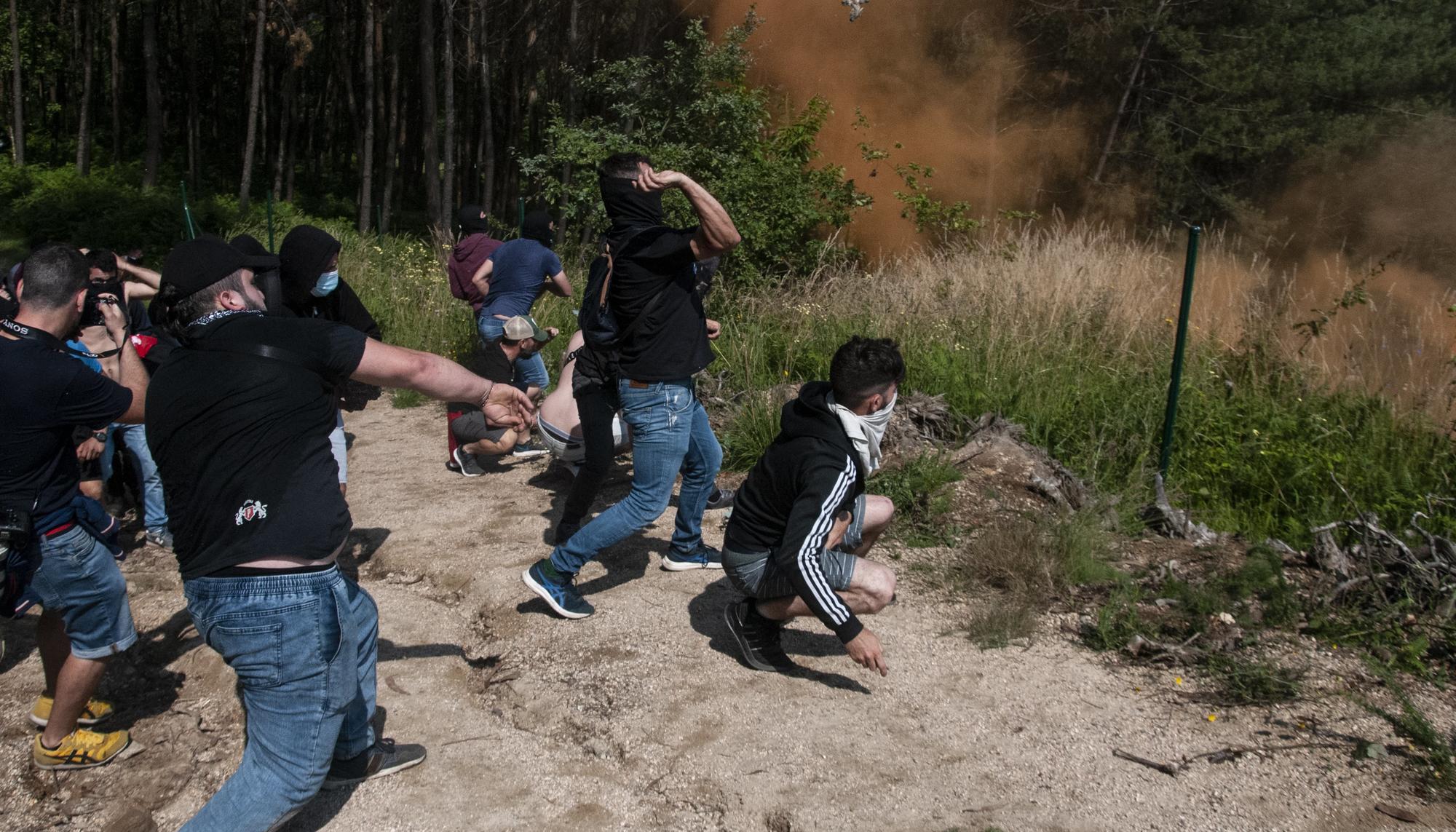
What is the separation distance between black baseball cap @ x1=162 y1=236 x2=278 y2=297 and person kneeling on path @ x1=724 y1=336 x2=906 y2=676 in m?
2.02

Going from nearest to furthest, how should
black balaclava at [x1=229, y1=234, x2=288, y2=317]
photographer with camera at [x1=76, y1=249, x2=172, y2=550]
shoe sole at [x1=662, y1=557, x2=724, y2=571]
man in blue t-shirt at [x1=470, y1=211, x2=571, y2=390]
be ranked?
black balaclava at [x1=229, y1=234, x2=288, y2=317] < shoe sole at [x1=662, y1=557, x2=724, y2=571] < photographer with camera at [x1=76, y1=249, x2=172, y2=550] < man in blue t-shirt at [x1=470, y1=211, x2=571, y2=390]

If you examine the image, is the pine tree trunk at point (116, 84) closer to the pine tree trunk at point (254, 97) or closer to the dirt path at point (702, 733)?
the pine tree trunk at point (254, 97)

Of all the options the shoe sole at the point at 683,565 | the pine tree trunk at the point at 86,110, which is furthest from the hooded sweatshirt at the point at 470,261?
the pine tree trunk at the point at 86,110

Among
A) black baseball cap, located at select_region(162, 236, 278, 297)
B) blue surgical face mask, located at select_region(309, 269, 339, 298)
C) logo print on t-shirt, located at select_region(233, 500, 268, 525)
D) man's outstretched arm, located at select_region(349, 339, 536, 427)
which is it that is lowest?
logo print on t-shirt, located at select_region(233, 500, 268, 525)

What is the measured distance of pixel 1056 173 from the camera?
21.6m

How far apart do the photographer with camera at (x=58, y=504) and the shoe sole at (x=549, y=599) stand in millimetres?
1610

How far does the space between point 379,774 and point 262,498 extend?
1347 mm

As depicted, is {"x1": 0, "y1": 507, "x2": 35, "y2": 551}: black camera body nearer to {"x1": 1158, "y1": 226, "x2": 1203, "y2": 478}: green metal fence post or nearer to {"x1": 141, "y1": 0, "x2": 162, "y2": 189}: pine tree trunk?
{"x1": 1158, "y1": 226, "x2": 1203, "y2": 478}: green metal fence post

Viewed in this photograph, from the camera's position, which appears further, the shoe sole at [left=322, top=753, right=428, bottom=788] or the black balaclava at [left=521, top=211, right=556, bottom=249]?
the black balaclava at [left=521, top=211, right=556, bottom=249]

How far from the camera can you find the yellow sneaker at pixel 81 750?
3.88 metres

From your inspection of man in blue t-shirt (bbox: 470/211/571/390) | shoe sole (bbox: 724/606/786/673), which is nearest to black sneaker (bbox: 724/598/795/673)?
shoe sole (bbox: 724/606/786/673)

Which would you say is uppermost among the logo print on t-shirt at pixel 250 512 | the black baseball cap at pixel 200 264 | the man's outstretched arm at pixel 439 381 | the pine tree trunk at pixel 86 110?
the black baseball cap at pixel 200 264

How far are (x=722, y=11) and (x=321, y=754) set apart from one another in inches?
730

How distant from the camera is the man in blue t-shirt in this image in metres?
7.24
